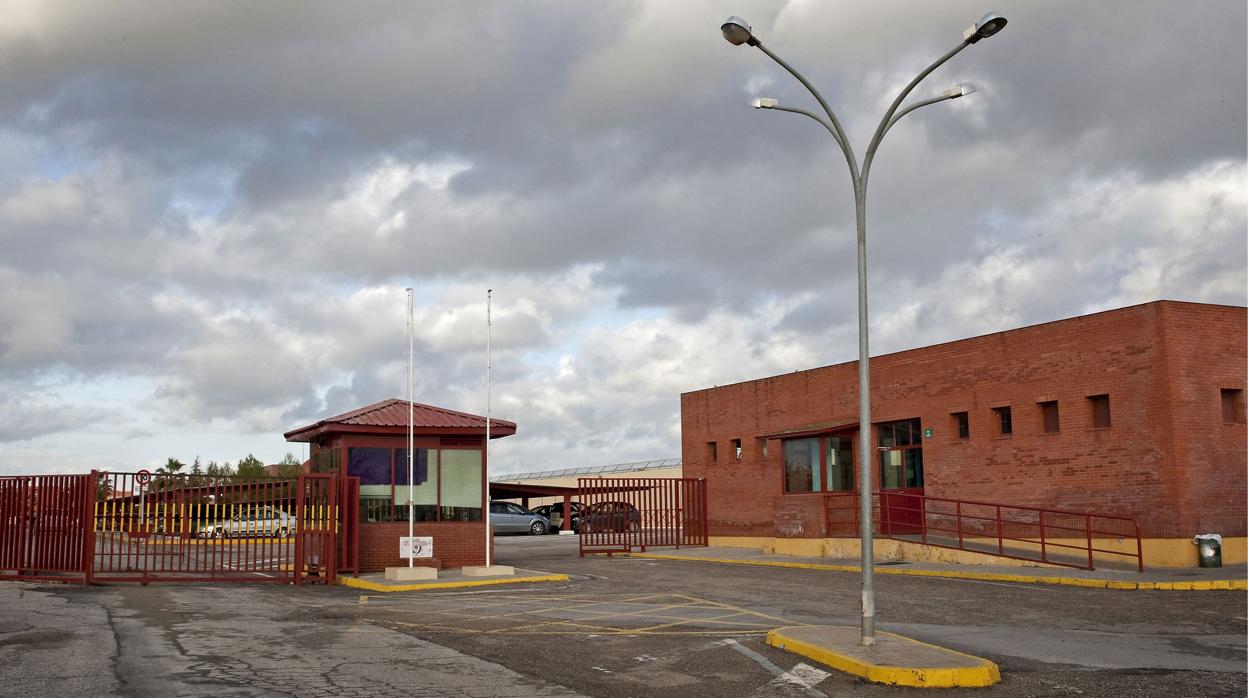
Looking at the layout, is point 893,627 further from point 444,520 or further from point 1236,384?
point 1236,384

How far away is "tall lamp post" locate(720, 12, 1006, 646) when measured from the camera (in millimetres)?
11656

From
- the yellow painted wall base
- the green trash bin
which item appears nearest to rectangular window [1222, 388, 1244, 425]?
the yellow painted wall base

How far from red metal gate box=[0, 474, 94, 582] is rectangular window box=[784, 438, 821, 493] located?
18.4 metres

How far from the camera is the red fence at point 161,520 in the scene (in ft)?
66.9

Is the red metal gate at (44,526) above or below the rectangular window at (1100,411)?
below

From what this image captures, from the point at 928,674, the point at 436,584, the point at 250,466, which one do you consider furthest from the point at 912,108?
the point at 250,466

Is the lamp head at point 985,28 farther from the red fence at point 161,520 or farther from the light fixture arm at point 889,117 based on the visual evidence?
the red fence at point 161,520

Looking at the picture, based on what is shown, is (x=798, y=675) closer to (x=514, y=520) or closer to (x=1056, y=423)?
(x=1056, y=423)

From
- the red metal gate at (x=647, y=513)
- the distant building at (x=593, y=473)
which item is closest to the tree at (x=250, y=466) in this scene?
the distant building at (x=593, y=473)

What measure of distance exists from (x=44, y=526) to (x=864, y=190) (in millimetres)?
17203

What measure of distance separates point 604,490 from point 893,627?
63.0 ft

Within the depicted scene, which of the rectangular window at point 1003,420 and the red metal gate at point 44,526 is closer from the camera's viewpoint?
the red metal gate at point 44,526

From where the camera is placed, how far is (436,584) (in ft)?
65.7

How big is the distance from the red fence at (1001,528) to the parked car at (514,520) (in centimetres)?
2336
